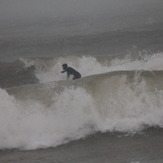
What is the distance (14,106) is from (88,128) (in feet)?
9.28

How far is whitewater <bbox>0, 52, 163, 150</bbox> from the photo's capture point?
11719 mm

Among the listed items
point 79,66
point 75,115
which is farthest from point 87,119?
point 79,66

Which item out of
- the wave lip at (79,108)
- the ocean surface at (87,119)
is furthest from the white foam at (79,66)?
the wave lip at (79,108)

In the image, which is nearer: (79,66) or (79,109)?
(79,109)

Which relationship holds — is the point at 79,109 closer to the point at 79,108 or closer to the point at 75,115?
the point at 79,108

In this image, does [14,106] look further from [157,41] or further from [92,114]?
[157,41]

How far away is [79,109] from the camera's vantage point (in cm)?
1267

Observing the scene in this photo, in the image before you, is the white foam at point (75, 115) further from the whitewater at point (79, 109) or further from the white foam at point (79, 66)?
the white foam at point (79, 66)

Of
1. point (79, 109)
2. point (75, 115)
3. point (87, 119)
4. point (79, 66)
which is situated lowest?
point (87, 119)

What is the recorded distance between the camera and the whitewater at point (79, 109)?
1172 centimetres

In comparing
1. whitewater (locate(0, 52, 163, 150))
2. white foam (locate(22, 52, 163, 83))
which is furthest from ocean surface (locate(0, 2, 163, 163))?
white foam (locate(22, 52, 163, 83))

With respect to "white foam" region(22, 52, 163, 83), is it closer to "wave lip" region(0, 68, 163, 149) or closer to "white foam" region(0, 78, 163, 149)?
"wave lip" region(0, 68, 163, 149)

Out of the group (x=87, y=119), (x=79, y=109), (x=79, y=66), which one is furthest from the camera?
(x=79, y=66)

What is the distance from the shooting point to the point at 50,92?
520 inches
